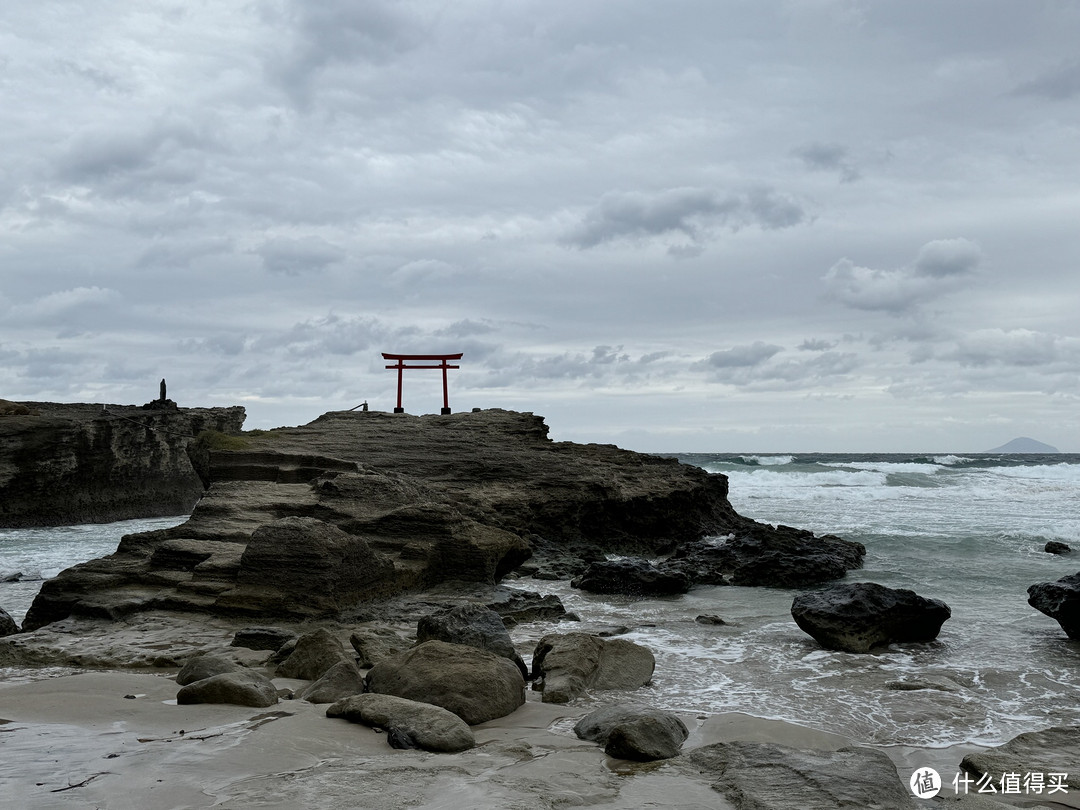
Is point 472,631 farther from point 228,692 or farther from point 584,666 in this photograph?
point 228,692

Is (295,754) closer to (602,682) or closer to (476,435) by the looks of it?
(602,682)

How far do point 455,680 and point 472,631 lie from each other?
57.6 inches

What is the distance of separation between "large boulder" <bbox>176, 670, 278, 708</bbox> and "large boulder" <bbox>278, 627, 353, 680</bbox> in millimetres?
903

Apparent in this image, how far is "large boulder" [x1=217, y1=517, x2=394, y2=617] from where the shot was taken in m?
8.71

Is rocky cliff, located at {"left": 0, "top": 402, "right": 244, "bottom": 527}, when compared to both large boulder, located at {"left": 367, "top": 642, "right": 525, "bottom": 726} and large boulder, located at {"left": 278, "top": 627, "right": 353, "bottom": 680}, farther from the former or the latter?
large boulder, located at {"left": 367, "top": 642, "right": 525, "bottom": 726}

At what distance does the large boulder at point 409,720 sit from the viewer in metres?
4.78

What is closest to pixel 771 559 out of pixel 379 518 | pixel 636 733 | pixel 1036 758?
pixel 379 518

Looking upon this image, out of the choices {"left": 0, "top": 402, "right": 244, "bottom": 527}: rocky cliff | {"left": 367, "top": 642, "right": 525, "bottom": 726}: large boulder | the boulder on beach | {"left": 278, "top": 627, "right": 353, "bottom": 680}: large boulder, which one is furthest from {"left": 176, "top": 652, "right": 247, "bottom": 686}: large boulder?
{"left": 0, "top": 402, "right": 244, "bottom": 527}: rocky cliff

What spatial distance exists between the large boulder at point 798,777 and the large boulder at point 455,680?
4.67ft

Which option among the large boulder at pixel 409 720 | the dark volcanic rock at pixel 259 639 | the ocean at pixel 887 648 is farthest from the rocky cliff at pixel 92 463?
the large boulder at pixel 409 720

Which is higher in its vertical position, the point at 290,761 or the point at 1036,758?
the point at 290,761

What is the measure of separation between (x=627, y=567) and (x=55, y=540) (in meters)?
14.4

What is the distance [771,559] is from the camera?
13.5 metres

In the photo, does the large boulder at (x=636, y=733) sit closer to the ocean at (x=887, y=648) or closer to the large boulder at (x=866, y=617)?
the ocean at (x=887, y=648)
